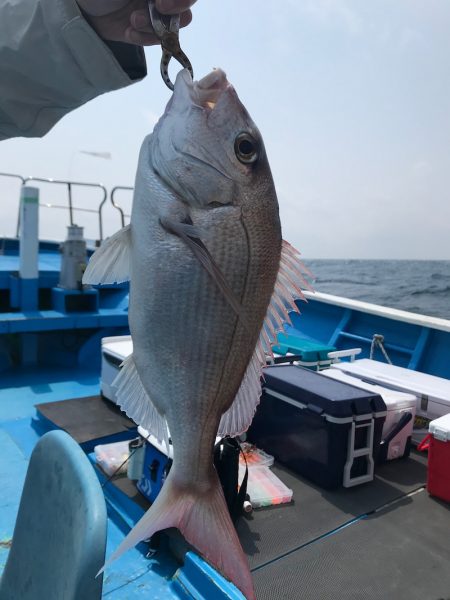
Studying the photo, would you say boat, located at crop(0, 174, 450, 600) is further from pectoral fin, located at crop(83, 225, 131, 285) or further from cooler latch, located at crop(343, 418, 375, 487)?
pectoral fin, located at crop(83, 225, 131, 285)

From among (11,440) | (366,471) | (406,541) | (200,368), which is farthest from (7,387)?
(200,368)

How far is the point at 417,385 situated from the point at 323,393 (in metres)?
1.14

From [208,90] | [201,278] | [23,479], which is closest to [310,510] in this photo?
[23,479]

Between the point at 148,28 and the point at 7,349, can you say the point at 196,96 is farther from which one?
the point at 7,349

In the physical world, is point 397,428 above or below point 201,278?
below

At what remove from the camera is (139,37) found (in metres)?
1.38

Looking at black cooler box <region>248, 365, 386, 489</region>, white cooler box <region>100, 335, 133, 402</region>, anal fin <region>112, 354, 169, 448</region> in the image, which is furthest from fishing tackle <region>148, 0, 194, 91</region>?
white cooler box <region>100, 335, 133, 402</region>

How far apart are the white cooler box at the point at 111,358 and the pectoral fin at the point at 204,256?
2769 mm

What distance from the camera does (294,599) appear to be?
2070 millimetres

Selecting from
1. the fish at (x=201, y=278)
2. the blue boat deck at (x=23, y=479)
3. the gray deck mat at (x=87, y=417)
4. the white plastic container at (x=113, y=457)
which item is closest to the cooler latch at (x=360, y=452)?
the blue boat deck at (x=23, y=479)

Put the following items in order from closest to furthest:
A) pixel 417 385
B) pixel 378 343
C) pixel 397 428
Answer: pixel 397 428
pixel 417 385
pixel 378 343

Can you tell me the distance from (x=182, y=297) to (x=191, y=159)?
13.9 inches

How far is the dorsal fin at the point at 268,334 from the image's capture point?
1240mm

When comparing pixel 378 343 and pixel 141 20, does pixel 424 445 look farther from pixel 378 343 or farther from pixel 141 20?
pixel 141 20
